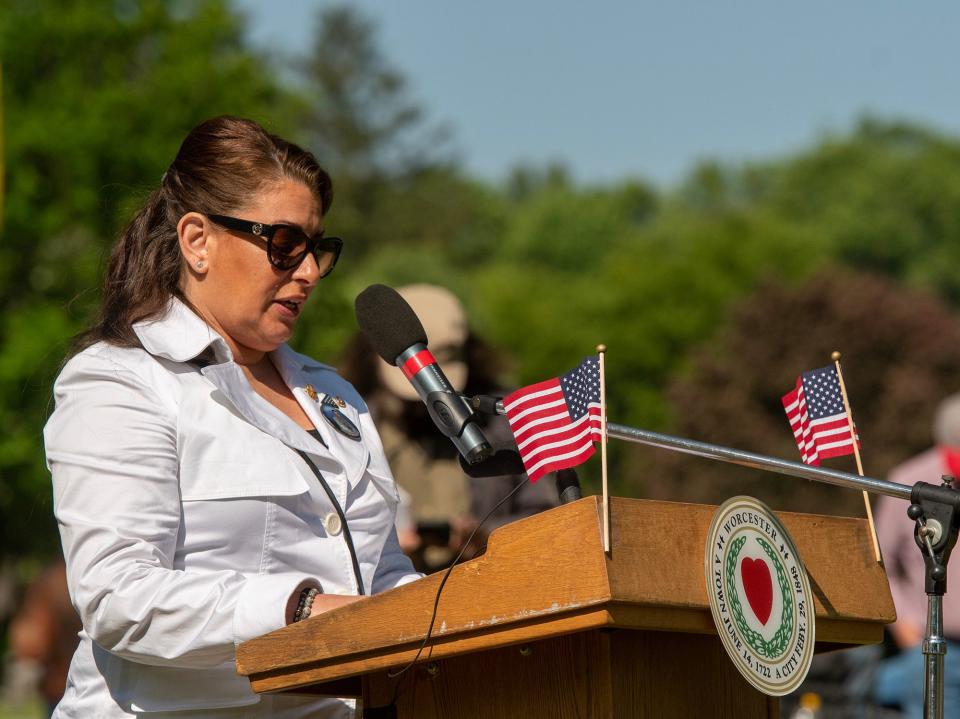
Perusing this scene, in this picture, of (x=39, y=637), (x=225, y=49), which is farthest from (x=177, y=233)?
(x=225, y=49)

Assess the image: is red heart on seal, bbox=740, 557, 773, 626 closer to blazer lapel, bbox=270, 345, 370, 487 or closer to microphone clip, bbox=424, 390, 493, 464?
microphone clip, bbox=424, 390, 493, 464

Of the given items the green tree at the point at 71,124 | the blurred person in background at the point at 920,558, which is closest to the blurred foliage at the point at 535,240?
the green tree at the point at 71,124

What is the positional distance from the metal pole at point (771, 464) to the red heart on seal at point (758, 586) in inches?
7.1

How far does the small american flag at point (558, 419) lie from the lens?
265cm

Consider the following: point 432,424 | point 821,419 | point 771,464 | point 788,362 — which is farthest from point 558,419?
point 788,362

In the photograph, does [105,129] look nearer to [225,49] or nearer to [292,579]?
[225,49]

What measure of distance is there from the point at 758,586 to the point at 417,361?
2.70 feet

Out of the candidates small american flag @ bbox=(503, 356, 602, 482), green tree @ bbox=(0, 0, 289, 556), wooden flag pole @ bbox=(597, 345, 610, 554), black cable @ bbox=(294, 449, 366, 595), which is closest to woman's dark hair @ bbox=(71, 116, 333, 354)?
black cable @ bbox=(294, 449, 366, 595)

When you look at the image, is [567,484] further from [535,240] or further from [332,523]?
[535,240]

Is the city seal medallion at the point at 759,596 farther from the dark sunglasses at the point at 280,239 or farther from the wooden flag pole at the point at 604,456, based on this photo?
the dark sunglasses at the point at 280,239

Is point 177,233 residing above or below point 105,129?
below

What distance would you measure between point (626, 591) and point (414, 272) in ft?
168

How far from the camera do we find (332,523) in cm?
300

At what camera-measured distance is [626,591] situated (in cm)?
221
